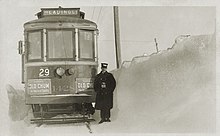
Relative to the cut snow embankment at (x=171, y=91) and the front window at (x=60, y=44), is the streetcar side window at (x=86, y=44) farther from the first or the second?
the cut snow embankment at (x=171, y=91)

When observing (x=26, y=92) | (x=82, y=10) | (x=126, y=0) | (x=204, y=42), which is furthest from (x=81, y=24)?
(x=204, y=42)

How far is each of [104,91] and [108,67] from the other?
109mm

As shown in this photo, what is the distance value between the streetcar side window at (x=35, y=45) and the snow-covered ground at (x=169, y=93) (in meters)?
0.29

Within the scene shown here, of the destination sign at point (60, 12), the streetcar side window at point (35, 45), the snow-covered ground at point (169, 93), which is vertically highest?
the destination sign at point (60, 12)

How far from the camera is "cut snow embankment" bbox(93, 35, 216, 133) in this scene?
6.10 ft

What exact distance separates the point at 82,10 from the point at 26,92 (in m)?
0.44

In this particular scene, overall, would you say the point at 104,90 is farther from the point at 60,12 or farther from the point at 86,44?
the point at 60,12

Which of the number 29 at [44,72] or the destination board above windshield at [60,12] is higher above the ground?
the destination board above windshield at [60,12]

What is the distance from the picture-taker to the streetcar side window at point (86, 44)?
184 centimetres

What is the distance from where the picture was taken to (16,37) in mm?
1851

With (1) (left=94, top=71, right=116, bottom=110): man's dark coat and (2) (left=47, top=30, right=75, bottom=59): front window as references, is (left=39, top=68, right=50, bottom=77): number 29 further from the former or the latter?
(1) (left=94, top=71, right=116, bottom=110): man's dark coat

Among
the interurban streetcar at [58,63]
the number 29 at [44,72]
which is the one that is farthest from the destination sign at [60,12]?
the number 29 at [44,72]

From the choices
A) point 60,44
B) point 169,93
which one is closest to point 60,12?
point 60,44

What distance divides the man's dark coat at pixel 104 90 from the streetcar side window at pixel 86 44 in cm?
10
